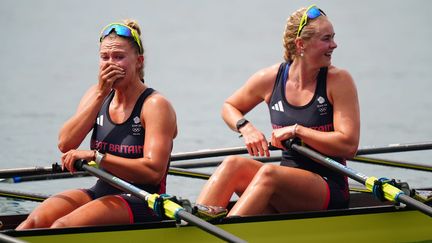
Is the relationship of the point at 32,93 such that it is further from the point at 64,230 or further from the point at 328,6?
the point at 64,230

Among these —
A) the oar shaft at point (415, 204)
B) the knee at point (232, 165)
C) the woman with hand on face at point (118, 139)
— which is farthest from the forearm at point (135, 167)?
the oar shaft at point (415, 204)

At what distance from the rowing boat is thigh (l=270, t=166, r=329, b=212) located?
0.13 m

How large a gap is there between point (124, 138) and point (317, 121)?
3.48 ft

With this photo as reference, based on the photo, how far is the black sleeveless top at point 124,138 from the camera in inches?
230

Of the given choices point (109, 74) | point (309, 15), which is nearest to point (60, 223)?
point (109, 74)

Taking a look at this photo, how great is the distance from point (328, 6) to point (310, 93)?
36.8ft

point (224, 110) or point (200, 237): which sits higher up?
point (224, 110)

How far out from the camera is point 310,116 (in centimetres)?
629

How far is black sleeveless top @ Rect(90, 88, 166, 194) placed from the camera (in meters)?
5.85

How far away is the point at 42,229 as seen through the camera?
5.40m

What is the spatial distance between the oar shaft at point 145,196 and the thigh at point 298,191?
650mm

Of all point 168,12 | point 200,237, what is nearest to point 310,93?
point 200,237

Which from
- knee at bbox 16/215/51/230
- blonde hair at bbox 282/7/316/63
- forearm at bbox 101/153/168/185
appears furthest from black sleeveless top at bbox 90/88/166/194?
blonde hair at bbox 282/7/316/63

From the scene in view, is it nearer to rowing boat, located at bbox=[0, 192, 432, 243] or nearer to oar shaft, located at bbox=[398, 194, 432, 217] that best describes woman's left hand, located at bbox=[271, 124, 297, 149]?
rowing boat, located at bbox=[0, 192, 432, 243]
